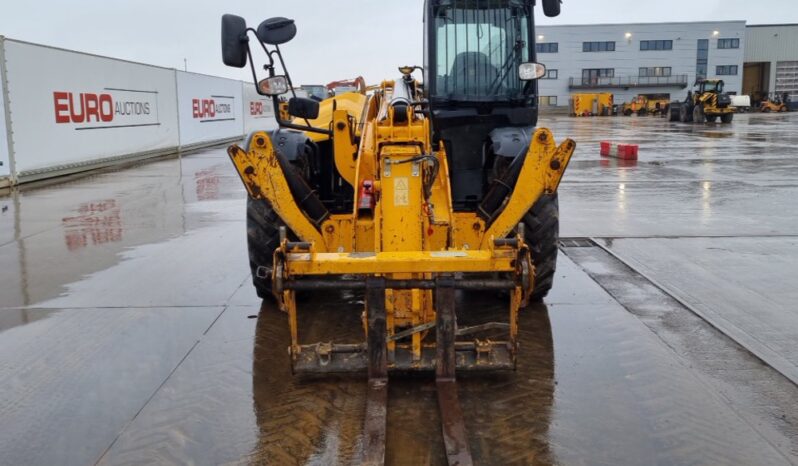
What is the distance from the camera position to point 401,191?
428 centimetres

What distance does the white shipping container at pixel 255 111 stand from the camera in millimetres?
32688

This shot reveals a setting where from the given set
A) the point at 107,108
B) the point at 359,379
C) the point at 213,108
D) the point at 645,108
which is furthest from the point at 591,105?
the point at 359,379

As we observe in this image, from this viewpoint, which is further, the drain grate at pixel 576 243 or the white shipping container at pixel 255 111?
the white shipping container at pixel 255 111

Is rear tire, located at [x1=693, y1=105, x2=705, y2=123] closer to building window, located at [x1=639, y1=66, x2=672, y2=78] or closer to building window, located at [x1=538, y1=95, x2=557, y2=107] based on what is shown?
building window, located at [x1=538, y1=95, x2=557, y2=107]

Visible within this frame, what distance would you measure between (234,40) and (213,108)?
2463cm

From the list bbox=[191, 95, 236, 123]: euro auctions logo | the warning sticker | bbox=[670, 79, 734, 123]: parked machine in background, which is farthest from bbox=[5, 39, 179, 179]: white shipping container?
bbox=[670, 79, 734, 123]: parked machine in background

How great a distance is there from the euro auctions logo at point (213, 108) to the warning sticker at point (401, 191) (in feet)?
73.8

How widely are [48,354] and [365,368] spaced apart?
2.40 meters

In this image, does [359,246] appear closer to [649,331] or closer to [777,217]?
Answer: [649,331]

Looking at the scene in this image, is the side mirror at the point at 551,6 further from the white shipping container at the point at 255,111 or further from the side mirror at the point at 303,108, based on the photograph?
the white shipping container at the point at 255,111

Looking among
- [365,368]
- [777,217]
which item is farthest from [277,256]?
[777,217]

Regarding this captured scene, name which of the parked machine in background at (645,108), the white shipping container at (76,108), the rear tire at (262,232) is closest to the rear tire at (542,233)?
the rear tire at (262,232)

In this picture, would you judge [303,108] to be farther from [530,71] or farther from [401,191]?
[530,71]

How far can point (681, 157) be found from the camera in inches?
777
